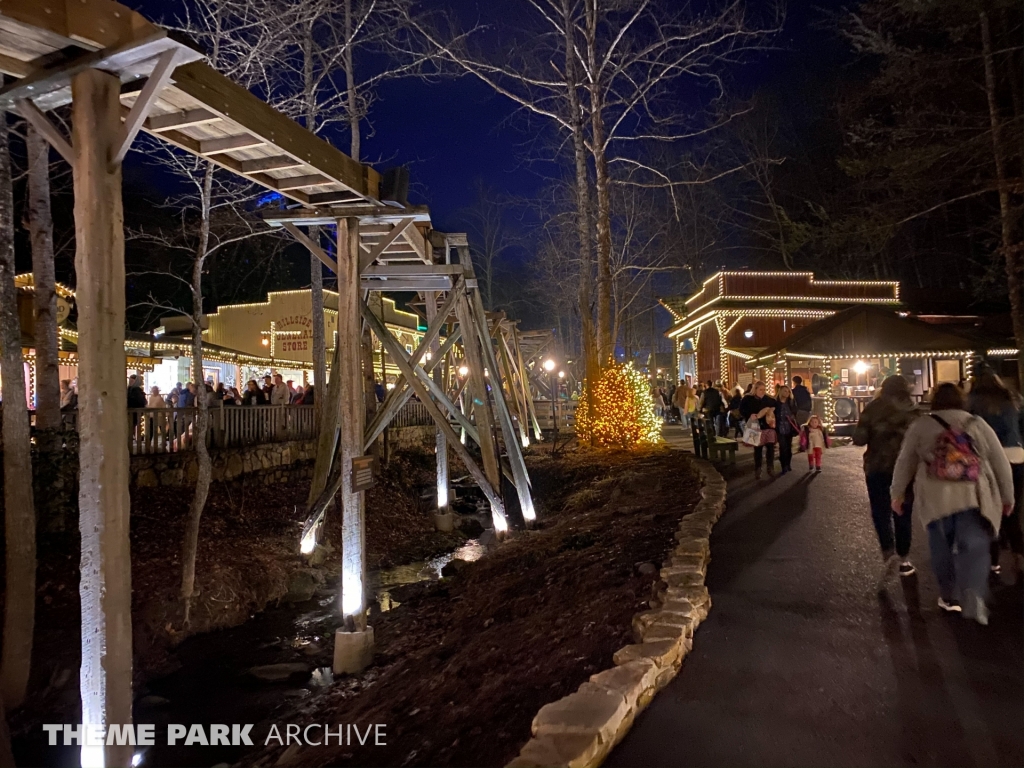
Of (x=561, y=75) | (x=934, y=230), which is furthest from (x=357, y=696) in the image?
(x=934, y=230)

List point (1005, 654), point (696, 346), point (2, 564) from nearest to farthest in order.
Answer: point (1005, 654), point (2, 564), point (696, 346)

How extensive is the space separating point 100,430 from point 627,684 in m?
3.19

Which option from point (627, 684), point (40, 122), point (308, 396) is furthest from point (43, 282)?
point (308, 396)

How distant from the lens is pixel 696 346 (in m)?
31.9

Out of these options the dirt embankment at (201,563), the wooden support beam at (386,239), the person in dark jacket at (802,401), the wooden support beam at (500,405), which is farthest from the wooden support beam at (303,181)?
the person in dark jacket at (802,401)

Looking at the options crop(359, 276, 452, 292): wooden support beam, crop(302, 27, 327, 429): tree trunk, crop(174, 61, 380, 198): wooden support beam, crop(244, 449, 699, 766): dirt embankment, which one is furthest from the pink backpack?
crop(302, 27, 327, 429): tree trunk

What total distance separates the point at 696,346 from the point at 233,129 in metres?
29.4

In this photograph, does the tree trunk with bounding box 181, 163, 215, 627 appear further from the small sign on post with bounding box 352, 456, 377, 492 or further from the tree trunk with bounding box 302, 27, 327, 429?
the tree trunk with bounding box 302, 27, 327, 429

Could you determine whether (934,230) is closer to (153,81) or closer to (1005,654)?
(1005,654)

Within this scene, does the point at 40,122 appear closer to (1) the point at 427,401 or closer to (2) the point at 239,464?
(1) the point at 427,401

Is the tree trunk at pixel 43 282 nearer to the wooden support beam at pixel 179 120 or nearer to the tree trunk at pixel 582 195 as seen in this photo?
the wooden support beam at pixel 179 120

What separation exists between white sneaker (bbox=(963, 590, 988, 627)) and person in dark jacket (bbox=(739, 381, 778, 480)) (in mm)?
6335

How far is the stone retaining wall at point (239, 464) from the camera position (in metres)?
9.67

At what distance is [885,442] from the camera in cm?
591
